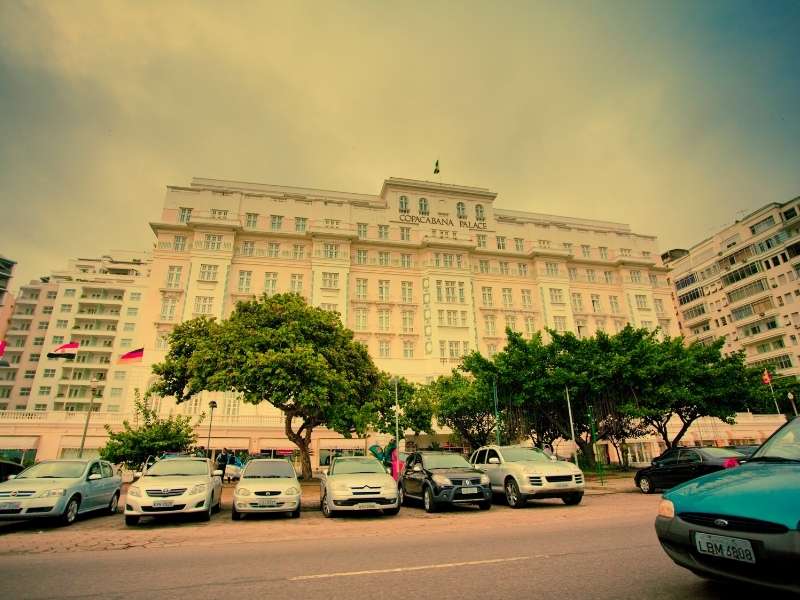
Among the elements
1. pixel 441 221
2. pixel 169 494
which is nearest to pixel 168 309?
pixel 441 221

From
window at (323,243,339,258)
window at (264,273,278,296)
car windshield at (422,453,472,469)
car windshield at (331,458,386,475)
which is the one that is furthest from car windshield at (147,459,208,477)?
window at (323,243,339,258)

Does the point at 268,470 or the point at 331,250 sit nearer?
the point at 268,470

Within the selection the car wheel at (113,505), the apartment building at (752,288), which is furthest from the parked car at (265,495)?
the apartment building at (752,288)

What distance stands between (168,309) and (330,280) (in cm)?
1571

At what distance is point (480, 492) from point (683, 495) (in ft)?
29.3

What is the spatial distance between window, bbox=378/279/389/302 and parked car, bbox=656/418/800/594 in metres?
43.6

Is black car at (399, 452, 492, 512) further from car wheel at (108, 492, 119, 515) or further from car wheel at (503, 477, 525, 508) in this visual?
car wheel at (108, 492, 119, 515)

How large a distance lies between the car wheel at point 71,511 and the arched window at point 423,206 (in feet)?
149

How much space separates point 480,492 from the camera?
40.9ft

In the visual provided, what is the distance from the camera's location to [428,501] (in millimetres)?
12766

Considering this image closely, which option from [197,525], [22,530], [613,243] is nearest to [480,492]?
[197,525]

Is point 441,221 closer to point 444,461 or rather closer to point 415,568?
point 444,461

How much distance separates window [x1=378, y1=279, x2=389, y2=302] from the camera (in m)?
47.8

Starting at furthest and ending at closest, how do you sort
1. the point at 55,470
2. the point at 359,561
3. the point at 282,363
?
the point at 282,363 → the point at 55,470 → the point at 359,561
